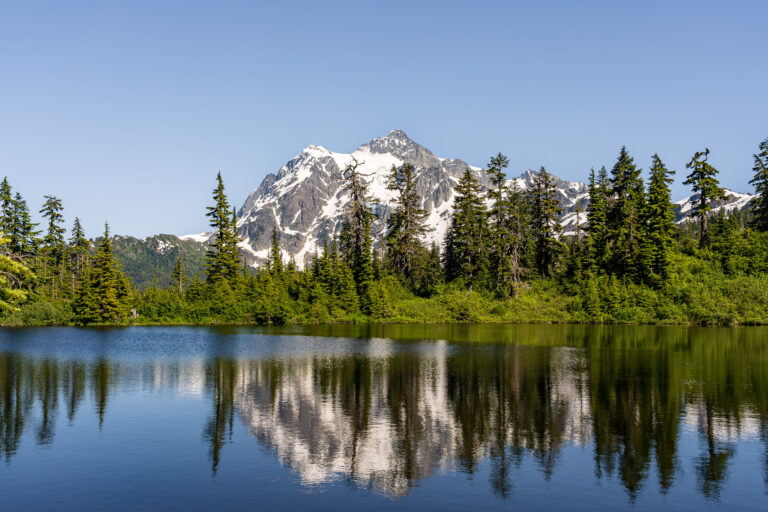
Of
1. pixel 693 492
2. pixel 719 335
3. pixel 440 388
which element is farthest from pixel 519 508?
pixel 719 335

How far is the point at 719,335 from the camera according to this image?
59562 millimetres

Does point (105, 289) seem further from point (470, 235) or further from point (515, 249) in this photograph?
point (515, 249)

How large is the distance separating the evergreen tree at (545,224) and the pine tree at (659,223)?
538 inches

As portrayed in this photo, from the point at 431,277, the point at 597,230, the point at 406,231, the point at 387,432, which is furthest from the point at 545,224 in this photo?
the point at 387,432

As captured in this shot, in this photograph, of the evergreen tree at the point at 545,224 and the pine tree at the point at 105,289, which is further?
the evergreen tree at the point at 545,224

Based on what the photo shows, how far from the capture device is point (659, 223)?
85938mm

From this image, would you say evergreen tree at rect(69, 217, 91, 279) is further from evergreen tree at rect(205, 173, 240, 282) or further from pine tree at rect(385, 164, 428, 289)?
pine tree at rect(385, 164, 428, 289)

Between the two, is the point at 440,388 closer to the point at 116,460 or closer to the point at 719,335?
the point at 116,460

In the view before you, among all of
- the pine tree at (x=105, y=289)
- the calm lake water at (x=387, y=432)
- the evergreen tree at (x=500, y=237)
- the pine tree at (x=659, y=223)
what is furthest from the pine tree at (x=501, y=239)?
the pine tree at (x=105, y=289)

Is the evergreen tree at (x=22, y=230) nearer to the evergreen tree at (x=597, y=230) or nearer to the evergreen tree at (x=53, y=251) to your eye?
the evergreen tree at (x=53, y=251)

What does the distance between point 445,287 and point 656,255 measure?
31.9 meters

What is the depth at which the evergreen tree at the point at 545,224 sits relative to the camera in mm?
94875

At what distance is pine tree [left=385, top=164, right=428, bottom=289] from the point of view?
9850 centimetres

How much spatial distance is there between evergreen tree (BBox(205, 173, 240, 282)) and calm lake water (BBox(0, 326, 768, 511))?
54570mm
